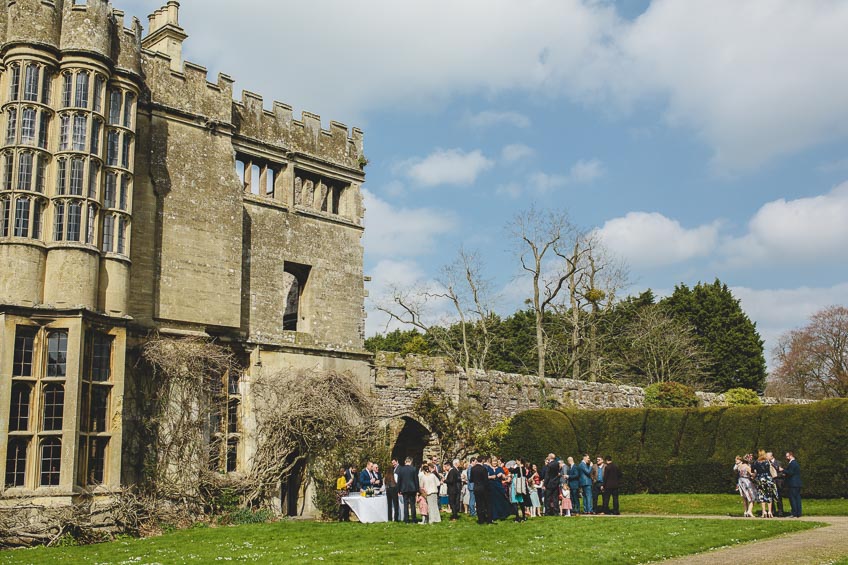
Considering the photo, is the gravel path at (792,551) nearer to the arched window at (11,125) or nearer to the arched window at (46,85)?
the arched window at (11,125)

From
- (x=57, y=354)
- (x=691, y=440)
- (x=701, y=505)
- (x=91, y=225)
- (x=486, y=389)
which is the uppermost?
(x=91, y=225)

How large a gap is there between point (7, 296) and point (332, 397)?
8337 mm

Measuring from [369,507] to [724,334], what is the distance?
33.0 meters

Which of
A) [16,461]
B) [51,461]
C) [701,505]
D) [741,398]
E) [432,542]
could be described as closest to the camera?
[432,542]

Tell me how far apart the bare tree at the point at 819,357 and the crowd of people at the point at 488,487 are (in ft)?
Result: 123

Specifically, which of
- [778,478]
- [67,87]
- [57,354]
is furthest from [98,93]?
[778,478]

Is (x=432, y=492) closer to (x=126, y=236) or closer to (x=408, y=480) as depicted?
(x=408, y=480)

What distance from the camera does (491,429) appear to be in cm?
2478

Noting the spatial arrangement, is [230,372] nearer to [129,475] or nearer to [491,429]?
[129,475]

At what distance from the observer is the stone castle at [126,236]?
1468 cm

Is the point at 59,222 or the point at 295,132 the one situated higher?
the point at 295,132

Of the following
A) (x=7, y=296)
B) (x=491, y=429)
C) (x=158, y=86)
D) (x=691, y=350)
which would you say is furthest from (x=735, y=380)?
(x=7, y=296)

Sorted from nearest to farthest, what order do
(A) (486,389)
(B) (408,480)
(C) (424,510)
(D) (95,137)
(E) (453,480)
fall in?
(D) (95,137) → (B) (408,480) → (E) (453,480) → (C) (424,510) → (A) (486,389)

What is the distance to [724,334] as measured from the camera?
45.6 m
